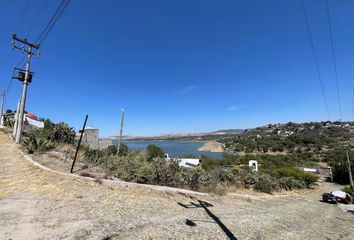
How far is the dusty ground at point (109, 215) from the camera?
418 centimetres

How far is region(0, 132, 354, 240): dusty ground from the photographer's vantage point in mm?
4176

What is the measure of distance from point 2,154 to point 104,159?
5.29m

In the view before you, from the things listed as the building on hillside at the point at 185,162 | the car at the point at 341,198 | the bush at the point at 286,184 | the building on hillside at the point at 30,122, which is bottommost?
the car at the point at 341,198

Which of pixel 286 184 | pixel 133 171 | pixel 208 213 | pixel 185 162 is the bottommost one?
pixel 286 184

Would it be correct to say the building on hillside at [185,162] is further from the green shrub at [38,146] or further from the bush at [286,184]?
the bush at [286,184]

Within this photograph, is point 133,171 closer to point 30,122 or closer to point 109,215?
point 109,215

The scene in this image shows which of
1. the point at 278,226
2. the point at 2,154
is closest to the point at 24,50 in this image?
the point at 2,154

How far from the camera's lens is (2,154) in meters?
11.4

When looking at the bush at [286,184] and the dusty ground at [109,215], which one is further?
the bush at [286,184]

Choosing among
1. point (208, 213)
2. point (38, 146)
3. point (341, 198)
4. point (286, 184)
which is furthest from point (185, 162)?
point (208, 213)

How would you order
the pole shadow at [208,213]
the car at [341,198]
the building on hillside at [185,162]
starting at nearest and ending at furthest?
the pole shadow at [208,213] < the building on hillside at [185,162] < the car at [341,198]

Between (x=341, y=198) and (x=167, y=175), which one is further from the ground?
(x=167, y=175)

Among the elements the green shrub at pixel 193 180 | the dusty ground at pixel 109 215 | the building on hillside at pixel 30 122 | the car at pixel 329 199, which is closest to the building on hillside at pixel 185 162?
the green shrub at pixel 193 180

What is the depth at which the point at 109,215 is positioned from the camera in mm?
5074
